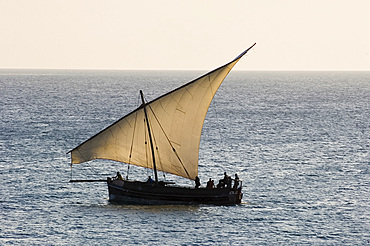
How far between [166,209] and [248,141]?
43.1 meters

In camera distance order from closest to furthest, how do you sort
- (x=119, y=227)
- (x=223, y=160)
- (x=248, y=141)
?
(x=119, y=227) < (x=223, y=160) < (x=248, y=141)

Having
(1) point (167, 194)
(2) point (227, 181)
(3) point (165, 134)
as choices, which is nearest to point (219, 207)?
(2) point (227, 181)

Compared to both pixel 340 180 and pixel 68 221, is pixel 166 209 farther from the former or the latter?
pixel 340 180

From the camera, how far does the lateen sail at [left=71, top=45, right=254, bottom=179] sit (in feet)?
173

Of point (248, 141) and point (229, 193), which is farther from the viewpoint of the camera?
point (248, 141)

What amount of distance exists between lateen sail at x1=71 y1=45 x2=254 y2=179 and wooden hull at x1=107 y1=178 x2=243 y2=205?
1.67 m

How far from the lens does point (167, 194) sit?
55.6 m

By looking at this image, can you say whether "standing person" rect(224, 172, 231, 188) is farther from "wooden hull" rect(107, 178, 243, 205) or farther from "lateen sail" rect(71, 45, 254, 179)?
"lateen sail" rect(71, 45, 254, 179)

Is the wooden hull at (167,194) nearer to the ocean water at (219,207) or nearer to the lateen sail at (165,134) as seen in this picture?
the ocean water at (219,207)

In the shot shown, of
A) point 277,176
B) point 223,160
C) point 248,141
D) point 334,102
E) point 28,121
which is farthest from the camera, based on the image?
point 334,102

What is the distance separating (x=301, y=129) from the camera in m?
114

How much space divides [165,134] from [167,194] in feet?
15.6

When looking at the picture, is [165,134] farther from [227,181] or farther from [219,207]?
[219,207]

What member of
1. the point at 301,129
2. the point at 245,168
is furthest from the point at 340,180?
the point at 301,129
